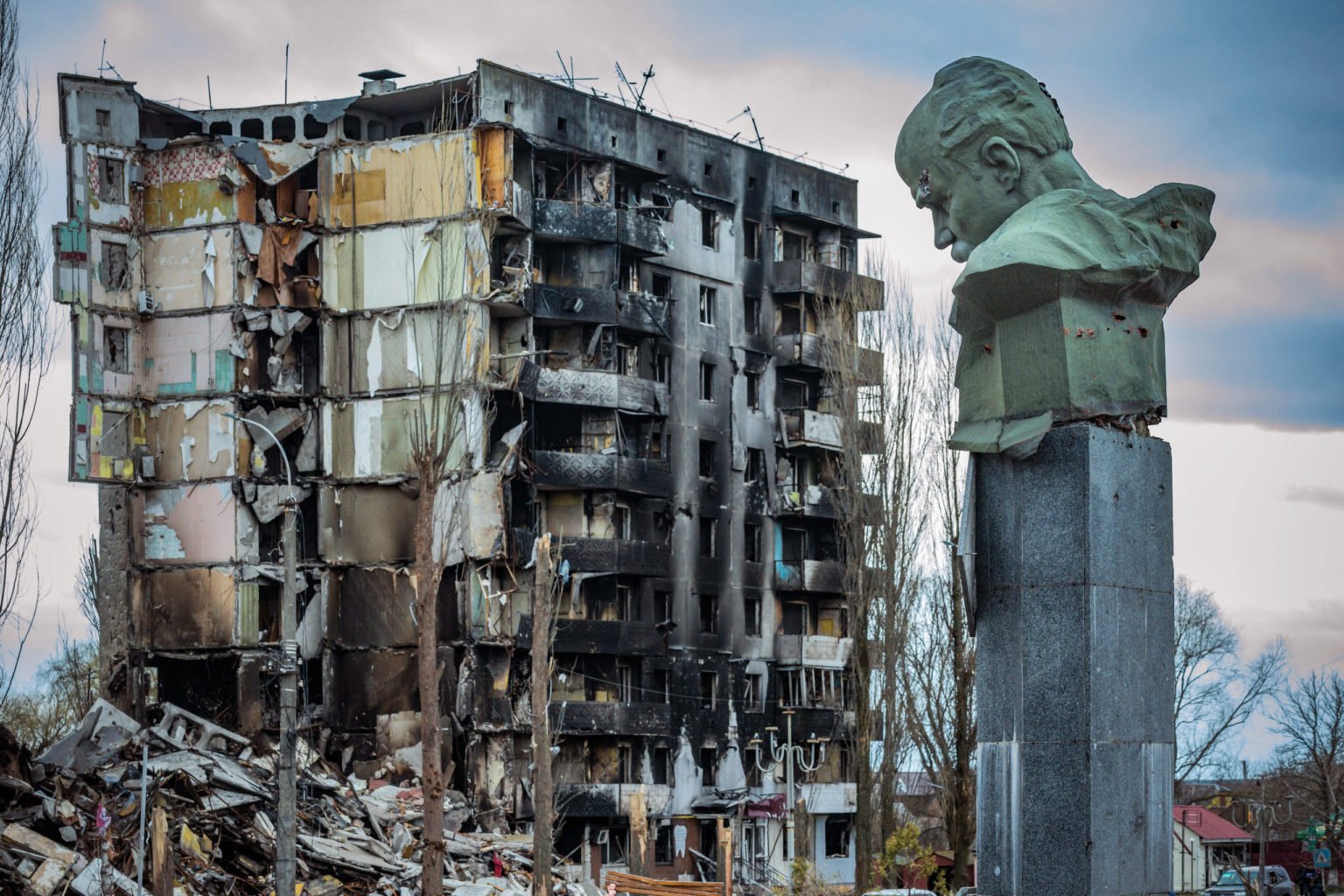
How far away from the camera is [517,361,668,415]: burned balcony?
54.3 meters

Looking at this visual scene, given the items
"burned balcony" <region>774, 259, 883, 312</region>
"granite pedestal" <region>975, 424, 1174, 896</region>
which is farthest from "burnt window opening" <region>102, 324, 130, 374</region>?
"granite pedestal" <region>975, 424, 1174, 896</region>

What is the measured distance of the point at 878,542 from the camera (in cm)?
4500

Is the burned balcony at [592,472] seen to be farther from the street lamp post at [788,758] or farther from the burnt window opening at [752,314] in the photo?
the street lamp post at [788,758]

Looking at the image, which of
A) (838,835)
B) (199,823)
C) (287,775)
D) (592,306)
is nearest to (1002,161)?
(287,775)

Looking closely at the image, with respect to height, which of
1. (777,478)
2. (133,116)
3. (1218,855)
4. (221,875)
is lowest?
(1218,855)

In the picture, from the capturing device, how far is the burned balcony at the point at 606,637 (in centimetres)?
5475

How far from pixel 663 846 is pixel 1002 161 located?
4588 cm

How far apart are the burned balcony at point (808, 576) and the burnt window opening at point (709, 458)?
3872 millimetres

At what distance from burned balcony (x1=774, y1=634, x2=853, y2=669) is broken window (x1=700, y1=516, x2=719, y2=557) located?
3.78 meters

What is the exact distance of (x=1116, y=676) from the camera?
1284 cm

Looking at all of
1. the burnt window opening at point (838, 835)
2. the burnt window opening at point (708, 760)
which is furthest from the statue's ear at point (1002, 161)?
the burnt window opening at point (838, 835)

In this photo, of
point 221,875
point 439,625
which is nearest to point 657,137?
point 439,625

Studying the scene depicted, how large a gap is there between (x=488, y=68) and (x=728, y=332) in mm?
12304

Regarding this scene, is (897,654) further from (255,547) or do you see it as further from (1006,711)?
(1006,711)
